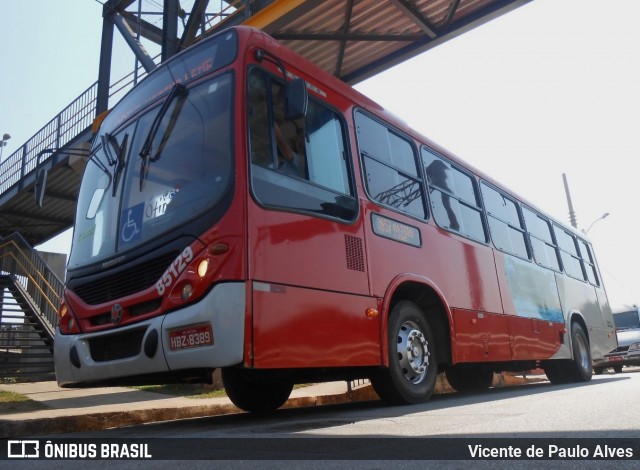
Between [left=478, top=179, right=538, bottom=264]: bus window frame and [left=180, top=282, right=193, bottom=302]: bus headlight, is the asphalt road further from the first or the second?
[left=478, top=179, right=538, bottom=264]: bus window frame

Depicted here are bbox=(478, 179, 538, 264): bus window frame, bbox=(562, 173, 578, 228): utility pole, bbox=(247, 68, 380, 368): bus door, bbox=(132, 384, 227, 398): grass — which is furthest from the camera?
bbox=(562, 173, 578, 228): utility pole

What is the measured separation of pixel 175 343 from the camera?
3.95m

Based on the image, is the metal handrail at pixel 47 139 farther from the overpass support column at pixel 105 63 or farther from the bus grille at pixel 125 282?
the bus grille at pixel 125 282

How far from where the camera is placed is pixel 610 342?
1230cm

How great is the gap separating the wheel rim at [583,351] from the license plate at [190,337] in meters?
8.44

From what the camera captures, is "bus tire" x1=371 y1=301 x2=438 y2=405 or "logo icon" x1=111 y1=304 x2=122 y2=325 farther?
Answer: "bus tire" x1=371 y1=301 x2=438 y2=405

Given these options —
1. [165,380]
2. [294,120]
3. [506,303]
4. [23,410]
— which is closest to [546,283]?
[506,303]

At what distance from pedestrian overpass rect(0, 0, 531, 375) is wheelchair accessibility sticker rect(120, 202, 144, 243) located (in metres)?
2.00

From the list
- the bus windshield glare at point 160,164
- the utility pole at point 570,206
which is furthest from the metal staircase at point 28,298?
the utility pole at point 570,206

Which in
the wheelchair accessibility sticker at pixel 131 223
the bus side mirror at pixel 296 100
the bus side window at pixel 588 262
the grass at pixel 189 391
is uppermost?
the bus side window at pixel 588 262

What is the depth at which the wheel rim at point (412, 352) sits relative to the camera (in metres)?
5.43

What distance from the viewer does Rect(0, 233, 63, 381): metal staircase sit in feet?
43.4

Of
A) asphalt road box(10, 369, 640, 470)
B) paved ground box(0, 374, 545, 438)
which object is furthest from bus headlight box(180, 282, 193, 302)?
paved ground box(0, 374, 545, 438)

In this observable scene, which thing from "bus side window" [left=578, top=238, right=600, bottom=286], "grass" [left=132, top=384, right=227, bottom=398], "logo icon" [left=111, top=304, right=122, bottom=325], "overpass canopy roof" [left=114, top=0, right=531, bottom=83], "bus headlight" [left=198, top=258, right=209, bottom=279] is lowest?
"grass" [left=132, top=384, right=227, bottom=398]
